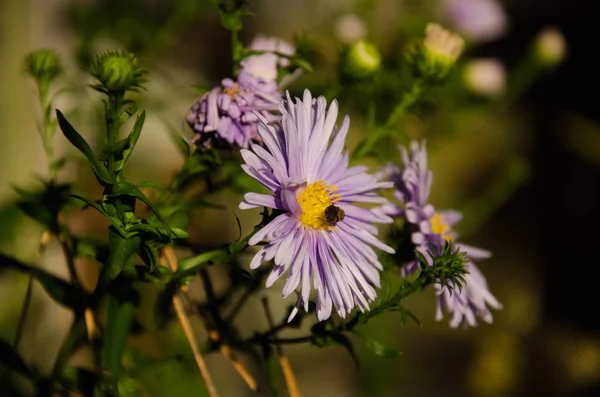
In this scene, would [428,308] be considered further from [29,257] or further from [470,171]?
[29,257]

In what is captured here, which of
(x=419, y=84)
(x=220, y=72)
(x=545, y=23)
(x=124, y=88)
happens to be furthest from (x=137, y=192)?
(x=545, y=23)

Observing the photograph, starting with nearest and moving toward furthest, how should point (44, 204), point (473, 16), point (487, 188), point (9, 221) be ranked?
1. point (44, 204)
2. point (9, 221)
3. point (473, 16)
4. point (487, 188)

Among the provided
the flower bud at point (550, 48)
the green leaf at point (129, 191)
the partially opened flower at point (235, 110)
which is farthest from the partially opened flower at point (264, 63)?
the flower bud at point (550, 48)

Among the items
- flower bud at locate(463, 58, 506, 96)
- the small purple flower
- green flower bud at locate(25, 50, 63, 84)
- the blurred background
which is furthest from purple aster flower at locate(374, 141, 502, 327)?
the blurred background

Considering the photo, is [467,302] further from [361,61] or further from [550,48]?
[550,48]

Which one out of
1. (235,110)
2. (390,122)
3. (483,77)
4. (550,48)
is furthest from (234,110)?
(550,48)

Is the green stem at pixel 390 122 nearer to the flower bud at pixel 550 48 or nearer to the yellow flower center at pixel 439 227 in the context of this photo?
the yellow flower center at pixel 439 227
